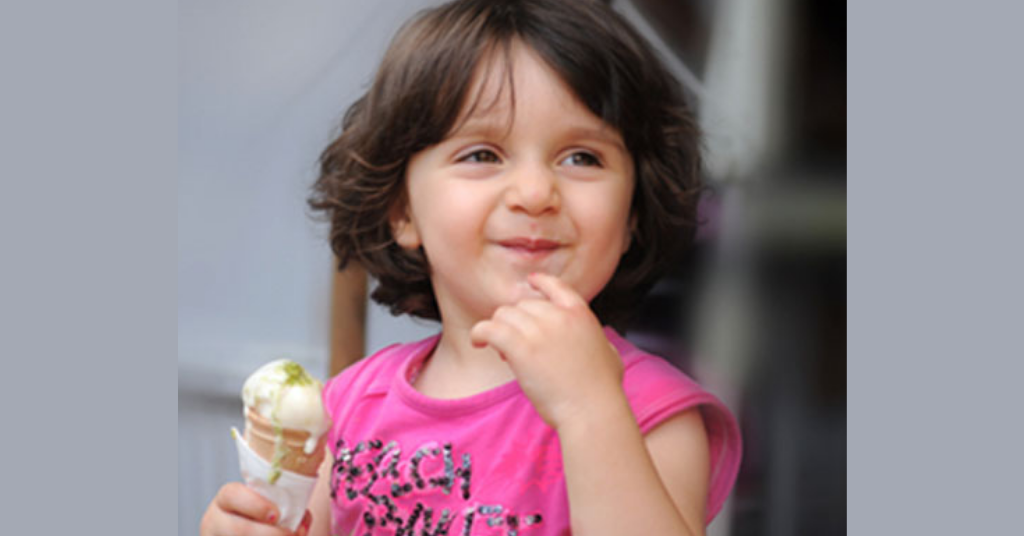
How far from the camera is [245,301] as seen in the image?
126cm

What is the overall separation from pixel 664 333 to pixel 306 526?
0.45 m

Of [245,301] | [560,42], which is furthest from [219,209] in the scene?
[560,42]

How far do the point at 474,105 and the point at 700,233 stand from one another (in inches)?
12.4

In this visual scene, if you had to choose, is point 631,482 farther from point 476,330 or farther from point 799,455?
point 799,455

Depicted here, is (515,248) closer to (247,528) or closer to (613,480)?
(613,480)

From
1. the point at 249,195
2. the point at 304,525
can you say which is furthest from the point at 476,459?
the point at 249,195

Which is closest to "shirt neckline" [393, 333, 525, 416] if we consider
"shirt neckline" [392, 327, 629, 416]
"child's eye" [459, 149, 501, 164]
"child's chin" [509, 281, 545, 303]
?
"shirt neckline" [392, 327, 629, 416]

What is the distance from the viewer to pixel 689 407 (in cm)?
90

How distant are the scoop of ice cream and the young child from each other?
0.27ft

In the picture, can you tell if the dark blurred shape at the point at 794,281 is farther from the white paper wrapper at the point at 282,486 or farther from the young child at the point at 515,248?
the white paper wrapper at the point at 282,486

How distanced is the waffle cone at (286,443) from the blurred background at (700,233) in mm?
397

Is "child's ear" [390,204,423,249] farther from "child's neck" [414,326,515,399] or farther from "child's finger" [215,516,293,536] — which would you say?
"child's finger" [215,516,293,536]

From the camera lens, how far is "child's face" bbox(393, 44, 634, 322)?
35.0 inches

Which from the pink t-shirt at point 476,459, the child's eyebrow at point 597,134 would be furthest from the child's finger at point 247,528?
the child's eyebrow at point 597,134
